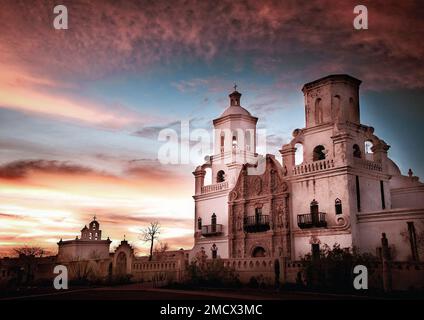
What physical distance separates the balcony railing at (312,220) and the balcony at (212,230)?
8.61 metres

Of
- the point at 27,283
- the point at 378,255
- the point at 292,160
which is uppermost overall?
the point at 292,160

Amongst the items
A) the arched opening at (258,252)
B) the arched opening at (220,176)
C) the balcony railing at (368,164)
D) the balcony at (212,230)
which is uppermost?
the arched opening at (220,176)

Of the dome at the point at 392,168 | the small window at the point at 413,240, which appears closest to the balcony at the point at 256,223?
the small window at the point at 413,240

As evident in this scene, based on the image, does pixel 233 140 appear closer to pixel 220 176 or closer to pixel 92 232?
pixel 220 176

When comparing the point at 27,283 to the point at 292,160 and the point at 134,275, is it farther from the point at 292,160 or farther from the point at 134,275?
the point at 292,160

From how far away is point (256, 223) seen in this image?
33.7m

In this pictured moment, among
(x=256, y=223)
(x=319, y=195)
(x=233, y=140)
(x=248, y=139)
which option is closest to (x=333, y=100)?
(x=319, y=195)

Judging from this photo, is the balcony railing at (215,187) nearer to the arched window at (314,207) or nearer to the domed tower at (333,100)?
the domed tower at (333,100)

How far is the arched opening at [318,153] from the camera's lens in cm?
3225

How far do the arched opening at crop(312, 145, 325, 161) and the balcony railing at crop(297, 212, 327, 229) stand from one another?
446 cm

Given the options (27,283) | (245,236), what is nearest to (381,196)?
(245,236)

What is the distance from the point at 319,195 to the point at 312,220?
1772mm
